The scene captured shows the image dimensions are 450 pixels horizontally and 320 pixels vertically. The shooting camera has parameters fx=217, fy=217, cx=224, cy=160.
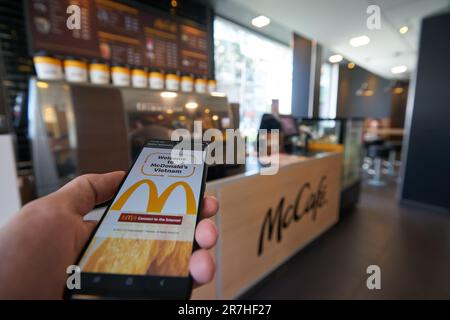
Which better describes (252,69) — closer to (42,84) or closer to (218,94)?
(218,94)

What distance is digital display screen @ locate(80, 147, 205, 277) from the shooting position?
0.25m

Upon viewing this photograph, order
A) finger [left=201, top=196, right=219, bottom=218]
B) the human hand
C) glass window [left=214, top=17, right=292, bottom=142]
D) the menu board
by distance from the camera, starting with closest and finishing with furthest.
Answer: the human hand → finger [left=201, top=196, right=219, bottom=218] → glass window [left=214, top=17, right=292, bottom=142] → the menu board

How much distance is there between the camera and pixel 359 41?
1.63 ft

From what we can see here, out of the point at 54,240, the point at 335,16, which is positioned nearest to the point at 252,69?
the point at 335,16

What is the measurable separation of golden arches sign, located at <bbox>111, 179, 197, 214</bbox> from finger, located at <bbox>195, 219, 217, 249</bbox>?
0.9 inches

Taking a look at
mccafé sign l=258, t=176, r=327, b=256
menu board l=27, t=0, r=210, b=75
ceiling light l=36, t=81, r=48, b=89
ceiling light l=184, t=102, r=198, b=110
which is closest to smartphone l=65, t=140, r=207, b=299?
ceiling light l=184, t=102, r=198, b=110

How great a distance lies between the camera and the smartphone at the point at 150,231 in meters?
0.24

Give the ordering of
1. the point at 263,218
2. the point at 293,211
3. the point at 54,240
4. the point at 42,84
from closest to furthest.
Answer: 1. the point at 54,240
2. the point at 42,84
3. the point at 263,218
4. the point at 293,211

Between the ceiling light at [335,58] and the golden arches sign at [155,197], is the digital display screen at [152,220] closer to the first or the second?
the golden arches sign at [155,197]

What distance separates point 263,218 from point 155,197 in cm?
95

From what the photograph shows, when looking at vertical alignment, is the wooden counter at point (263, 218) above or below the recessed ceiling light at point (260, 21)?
below

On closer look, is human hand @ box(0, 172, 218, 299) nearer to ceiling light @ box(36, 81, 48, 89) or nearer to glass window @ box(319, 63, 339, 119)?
glass window @ box(319, 63, 339, 119)

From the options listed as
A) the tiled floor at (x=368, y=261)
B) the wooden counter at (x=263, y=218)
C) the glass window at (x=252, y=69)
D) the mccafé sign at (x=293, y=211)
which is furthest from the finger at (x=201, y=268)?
the mccafé sign at (x=293, y=211)
